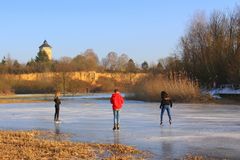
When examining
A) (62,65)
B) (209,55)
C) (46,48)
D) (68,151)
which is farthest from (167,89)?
(46,48)

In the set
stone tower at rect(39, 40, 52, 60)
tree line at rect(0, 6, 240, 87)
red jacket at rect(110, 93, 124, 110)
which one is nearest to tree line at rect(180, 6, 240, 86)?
tree line at rect(0, 6, 240, 87)

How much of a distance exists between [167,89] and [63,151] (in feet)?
97.9

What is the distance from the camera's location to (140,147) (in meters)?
12.4

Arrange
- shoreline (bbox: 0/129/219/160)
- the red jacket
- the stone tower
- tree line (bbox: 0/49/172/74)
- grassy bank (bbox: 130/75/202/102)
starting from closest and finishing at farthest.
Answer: shoreline (bbox: 0/129/219/160) < the red jacket < grassy bank (bbox: 130/75/202/102) < tree line (bbox: 0/49/172/74) < the stone tower

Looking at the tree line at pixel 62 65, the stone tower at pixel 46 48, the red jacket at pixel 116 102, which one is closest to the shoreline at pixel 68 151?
the red jacket at pixel 116 102

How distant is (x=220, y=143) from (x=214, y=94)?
30.5 metres

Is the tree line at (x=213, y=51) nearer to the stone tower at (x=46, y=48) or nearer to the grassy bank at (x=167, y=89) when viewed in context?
the grassy bank at (x=167, y=89)

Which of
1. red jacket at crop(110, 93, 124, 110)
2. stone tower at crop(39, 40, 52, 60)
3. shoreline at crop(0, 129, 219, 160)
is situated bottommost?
shoreline at crop(0, 129, 219, 160)

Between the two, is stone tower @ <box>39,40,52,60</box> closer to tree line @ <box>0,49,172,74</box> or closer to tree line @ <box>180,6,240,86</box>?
tree line @ <box>0,49,172,74</box>

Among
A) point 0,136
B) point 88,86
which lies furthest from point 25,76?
point 0,136

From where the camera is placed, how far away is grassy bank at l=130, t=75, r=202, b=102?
3903cm

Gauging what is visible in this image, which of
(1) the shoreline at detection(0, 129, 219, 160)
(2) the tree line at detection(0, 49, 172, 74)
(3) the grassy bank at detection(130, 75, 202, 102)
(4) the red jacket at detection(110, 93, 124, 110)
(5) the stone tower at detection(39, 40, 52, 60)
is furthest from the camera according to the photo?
(5) the stone tower at detection(39, 40, 52, 60)

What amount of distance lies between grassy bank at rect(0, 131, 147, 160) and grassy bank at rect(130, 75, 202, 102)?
2691 centimetres

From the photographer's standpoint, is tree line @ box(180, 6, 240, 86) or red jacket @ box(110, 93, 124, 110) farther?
tree line @ box(180, 6, 240, 86)
